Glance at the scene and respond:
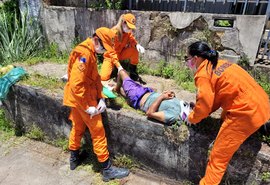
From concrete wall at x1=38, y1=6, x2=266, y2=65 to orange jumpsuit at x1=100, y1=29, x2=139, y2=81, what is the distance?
1.47 feet

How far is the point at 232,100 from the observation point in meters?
2.42

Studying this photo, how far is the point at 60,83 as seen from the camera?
13.8 feet

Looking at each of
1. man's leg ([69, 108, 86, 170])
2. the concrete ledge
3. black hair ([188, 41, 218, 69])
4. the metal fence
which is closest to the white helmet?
the concrete ledge

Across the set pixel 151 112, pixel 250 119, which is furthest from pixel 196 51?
pixel 151 112

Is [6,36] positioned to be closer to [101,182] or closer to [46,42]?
[46,42]

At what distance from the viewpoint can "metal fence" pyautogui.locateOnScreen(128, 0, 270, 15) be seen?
4719 mm

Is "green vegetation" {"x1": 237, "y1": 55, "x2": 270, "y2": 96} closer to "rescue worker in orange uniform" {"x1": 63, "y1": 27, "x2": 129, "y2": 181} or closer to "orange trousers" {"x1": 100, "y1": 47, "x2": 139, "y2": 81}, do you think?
"orange trousers" {"x1": 100, "y1": 47, "x2": 139, "y2": 81}

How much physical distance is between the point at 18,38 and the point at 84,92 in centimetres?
369

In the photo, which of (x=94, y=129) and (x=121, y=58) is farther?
(x=121, y=58)

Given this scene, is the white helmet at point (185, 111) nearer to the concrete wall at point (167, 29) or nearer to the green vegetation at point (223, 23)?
the concrete wall at point (167, 29)

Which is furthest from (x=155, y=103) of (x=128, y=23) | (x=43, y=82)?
(x=43, y=82)

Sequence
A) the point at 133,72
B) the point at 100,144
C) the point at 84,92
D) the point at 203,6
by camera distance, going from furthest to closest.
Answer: the point at 203,6
the point at 133,72
the point at 100,144
the point at 84,92

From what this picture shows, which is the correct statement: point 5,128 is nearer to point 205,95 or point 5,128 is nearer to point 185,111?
point 185,111

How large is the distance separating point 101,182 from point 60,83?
180cm
